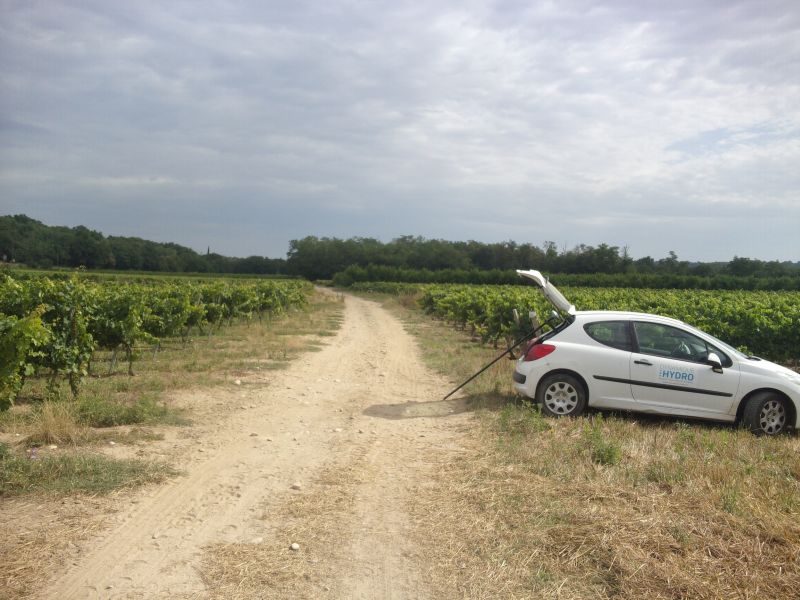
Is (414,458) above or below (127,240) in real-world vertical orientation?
below

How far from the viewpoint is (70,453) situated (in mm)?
6367

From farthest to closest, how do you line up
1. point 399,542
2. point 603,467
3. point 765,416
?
point 765,416
point 603,467
point 399,542

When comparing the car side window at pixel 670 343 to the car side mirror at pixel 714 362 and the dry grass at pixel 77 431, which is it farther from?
the dry grass at pixel 77 431

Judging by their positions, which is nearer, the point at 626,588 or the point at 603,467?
the point at 626,588

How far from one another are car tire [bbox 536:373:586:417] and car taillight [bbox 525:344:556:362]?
1.01 ft

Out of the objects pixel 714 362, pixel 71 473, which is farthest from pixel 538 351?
pixel 71 473

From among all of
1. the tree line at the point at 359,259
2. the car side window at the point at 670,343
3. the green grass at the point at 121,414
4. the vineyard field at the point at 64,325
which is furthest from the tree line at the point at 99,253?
the car side window at the point at 670,343

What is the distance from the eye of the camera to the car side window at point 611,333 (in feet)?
27.3

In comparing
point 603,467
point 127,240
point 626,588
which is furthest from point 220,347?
point 127,240

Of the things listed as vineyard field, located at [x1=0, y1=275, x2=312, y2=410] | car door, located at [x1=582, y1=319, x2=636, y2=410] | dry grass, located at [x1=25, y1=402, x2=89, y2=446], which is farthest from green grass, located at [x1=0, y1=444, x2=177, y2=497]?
car door, located at [x1=582, y1=319, x2=636, y2=410]

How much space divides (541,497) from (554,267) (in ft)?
234

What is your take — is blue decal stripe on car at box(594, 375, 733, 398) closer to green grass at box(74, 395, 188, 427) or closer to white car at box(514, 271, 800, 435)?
white car at box(514, 271, 800, 435)

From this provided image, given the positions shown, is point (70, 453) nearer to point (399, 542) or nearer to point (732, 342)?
point (399, 542)

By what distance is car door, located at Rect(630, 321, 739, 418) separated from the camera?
794 centimetres
